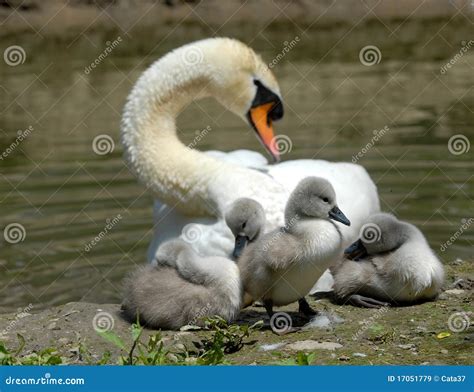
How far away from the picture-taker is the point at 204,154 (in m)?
7.97

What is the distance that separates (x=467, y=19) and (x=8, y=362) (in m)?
19.4

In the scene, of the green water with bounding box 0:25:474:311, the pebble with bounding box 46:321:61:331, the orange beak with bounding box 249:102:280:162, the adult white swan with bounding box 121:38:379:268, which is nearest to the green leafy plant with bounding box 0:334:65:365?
the pebble with bounding box 46:321:61:331

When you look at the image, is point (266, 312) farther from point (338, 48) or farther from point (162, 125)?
point (338, 48)

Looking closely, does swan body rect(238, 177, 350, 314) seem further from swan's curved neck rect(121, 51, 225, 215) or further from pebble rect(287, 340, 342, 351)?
swan's curved neck rect(121, 51, 225, 215)

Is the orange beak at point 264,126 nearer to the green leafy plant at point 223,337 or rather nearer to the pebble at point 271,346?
the green leafy plant at point 223,337

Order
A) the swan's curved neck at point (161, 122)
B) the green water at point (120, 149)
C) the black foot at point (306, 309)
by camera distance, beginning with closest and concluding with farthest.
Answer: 1. the black foot at point (306, 309)
2. the swan's curved neck at point (161, 122)
3. the green water at point (120, 149)

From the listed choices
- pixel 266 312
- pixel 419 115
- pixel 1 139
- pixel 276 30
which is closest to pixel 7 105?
pixel 1 139

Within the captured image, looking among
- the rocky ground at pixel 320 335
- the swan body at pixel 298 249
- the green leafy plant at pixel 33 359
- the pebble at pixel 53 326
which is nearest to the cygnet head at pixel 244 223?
the swan body at pixel 298 249

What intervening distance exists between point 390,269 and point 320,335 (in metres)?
0.73

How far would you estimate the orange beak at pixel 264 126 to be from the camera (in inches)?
325

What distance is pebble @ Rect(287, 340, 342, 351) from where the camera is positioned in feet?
19.9

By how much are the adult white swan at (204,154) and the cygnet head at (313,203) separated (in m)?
0.97

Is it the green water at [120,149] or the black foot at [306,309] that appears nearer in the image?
the black foot at [306,309]

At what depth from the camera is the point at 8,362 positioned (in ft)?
18.2
